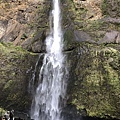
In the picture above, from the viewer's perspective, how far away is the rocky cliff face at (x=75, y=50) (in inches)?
567

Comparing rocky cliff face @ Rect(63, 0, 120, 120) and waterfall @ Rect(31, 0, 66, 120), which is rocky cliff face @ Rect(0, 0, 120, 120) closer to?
rocky cliff face @ Rect(63, 0, 120, 120)

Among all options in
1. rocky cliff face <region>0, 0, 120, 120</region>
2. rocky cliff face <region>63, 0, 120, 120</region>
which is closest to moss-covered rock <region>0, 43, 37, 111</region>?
rocky cliff face <region>0, 0, 120, 120</region>

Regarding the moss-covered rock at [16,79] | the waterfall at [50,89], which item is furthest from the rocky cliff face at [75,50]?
the waterfall at [50,89]

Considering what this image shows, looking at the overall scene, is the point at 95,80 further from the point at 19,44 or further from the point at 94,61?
the point at 19,44

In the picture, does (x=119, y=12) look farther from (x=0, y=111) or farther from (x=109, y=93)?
(x=0, y=111)

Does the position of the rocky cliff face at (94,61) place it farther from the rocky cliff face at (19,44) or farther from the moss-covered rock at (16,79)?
the moss-covered rock at (16,79)

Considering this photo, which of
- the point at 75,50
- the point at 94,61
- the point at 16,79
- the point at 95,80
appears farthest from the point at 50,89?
the point at 94,61

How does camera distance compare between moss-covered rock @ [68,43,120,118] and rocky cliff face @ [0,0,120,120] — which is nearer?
moss-covered rock @ [68,43,120,118]

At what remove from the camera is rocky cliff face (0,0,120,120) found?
14.4m

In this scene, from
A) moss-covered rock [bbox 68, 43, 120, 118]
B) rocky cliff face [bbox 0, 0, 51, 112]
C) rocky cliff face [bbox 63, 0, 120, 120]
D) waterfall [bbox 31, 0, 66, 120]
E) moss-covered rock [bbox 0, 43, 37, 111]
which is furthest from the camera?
rocky cliff face [bbox 0, 0, 51, 112]

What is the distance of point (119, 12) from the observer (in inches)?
738

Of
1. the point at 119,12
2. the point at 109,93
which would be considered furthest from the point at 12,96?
the point at 119,12

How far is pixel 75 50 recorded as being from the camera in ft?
53.3

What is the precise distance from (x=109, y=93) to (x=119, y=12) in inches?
288
